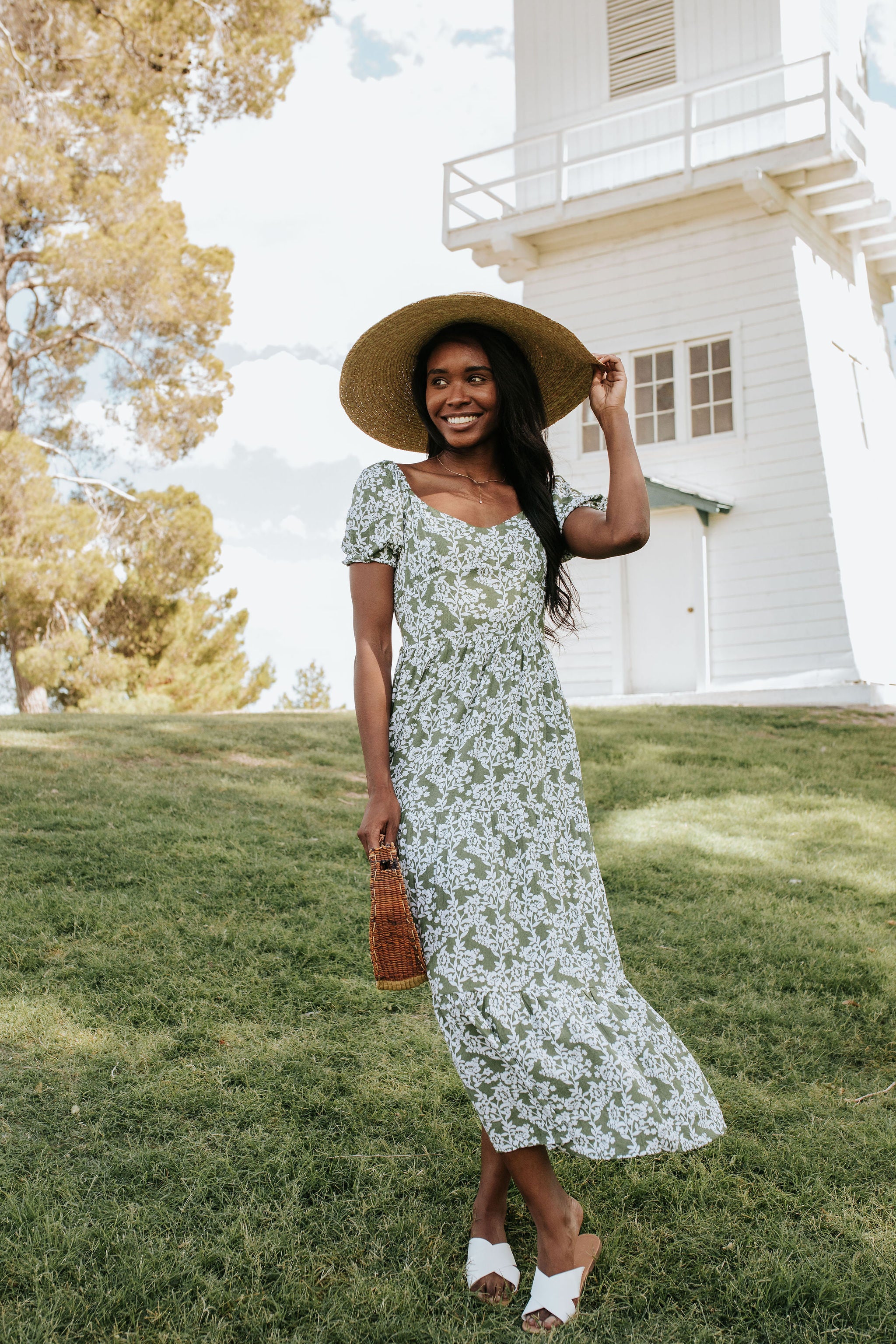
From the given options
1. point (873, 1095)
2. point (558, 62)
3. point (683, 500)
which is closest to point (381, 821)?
point (873, 1095)

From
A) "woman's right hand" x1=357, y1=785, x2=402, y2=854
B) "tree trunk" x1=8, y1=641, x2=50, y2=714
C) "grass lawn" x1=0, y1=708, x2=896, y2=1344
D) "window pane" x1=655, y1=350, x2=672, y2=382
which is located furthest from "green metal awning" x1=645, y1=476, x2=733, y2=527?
"woman's right hand" x1=357, y1=785, x2=402, y2=854

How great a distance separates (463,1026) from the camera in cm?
249

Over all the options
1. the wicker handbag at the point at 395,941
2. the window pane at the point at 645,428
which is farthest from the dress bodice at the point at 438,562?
the window pane at the point at 645,428

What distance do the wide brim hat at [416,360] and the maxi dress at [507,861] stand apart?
415mm

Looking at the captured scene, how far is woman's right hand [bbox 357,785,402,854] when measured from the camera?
8.60 ft

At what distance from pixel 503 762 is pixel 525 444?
2.68ft

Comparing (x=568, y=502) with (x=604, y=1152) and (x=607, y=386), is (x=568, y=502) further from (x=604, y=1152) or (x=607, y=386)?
(x=604, y=1152)

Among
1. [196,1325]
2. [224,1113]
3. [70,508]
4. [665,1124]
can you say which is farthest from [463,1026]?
[70,508]

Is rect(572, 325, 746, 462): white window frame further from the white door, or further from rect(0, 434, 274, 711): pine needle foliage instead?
rect(0, 434, 274, 711): pine needle foliage

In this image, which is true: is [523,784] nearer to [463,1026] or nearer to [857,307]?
[463,1026]

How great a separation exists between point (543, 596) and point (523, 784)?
514 mm

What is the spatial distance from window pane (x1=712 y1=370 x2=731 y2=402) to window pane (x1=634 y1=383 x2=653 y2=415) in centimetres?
78

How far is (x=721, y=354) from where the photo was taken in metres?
13.8

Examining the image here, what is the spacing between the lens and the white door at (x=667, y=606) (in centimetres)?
1353
